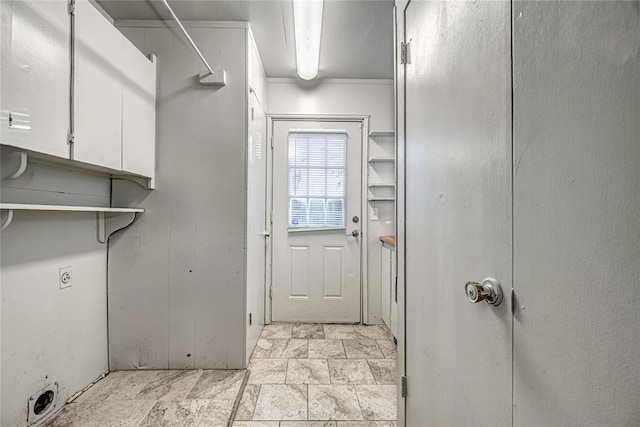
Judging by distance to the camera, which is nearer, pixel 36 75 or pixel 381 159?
pixel 36 75

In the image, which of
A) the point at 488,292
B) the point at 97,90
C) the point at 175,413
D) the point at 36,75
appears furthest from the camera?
the point at 175,413

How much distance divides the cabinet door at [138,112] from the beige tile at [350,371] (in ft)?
6.19

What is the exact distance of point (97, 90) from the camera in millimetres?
1491

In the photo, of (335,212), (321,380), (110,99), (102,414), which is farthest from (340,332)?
(110,99)

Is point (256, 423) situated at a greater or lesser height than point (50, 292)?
lesser

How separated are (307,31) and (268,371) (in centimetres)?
238

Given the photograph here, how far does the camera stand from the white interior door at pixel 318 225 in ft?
9.82

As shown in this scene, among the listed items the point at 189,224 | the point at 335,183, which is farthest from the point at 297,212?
the point at 189,224

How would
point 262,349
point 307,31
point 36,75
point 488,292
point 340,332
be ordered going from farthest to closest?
point 340,332 < point 262,349 < point 307,31 < point 36,75 < point 488,292

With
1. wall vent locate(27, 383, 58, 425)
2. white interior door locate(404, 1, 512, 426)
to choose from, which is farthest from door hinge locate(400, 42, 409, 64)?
wall vent locate(27, 383, 58, 425)

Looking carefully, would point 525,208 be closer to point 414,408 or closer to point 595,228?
point 595,228

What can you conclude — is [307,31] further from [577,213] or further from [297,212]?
[577,213]

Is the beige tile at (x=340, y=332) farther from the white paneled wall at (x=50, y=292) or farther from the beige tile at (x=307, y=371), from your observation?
the white paneled wall at (x=50, y=292)

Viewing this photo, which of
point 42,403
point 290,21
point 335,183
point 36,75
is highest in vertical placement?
point 290,21
